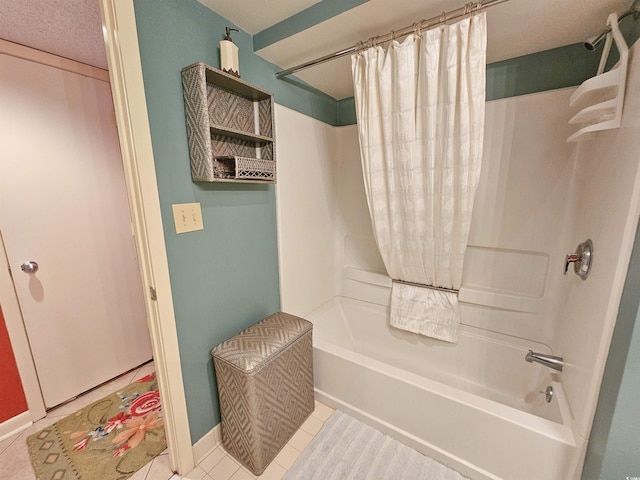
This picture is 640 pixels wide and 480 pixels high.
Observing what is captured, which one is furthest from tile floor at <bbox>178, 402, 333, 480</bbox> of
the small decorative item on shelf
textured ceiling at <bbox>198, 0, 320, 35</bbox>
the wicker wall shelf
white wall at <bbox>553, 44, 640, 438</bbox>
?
textured ceiling at <bbox>198, 0, 320, 35</bbox>

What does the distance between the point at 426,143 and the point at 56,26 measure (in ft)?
6.27

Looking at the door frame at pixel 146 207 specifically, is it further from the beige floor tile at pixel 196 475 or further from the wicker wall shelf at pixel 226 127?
the wicker wall shelf at pixel 226 127

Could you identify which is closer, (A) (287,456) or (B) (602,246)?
(B) (602,246)

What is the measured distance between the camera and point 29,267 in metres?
1.48

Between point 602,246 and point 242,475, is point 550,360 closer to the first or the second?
point 602,246

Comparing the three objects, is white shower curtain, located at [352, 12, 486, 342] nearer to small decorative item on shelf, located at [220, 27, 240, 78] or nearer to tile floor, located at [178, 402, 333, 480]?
small decorative item on shelf, located at [220, 27, 240, 78]

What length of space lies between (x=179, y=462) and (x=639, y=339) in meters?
1.85

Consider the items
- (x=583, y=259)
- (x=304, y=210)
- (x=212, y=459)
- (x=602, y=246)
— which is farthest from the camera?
(x=304, y=210)

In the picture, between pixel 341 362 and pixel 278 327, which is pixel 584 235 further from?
pixel 278 327

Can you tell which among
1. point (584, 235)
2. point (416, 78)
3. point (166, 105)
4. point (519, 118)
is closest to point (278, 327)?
point (166, 105)

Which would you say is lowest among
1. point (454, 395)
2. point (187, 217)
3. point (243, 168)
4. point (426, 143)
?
point (454, 395)

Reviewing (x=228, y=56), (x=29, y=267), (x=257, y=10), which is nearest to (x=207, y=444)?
(x=29, y=267)

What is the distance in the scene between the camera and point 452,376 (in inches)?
70.0

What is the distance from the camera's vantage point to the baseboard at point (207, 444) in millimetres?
1306
